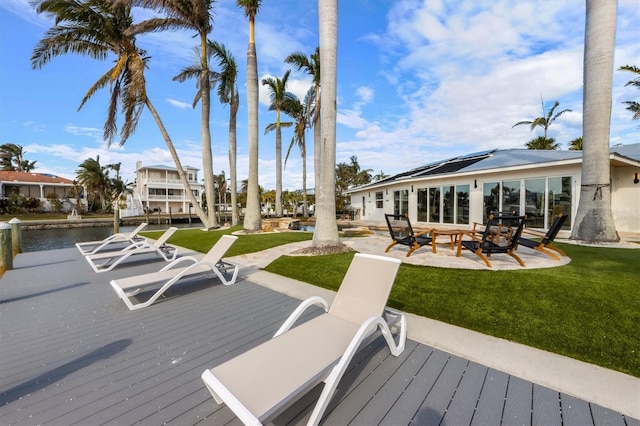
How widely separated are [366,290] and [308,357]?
47.3 inches

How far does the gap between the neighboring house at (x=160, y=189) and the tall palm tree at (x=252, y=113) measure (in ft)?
137

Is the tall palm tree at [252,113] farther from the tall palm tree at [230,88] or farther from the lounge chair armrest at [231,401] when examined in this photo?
the lounge chair armrest at [231,401]

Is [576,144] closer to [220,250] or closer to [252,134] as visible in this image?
[252,134]

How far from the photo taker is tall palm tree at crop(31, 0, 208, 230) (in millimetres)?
13242

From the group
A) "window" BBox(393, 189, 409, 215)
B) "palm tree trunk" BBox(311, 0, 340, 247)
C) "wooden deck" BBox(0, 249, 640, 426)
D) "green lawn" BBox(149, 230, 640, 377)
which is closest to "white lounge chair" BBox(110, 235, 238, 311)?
"wooden deck" BBox(0, 249, 640, 426)

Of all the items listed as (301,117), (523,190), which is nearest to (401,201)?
(523,190)

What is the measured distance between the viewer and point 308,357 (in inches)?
85.7

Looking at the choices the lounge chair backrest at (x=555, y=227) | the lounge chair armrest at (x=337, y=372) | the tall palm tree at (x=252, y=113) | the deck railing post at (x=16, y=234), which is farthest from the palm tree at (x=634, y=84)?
the deck railing post at (x=16, y=234)

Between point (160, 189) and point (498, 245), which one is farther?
point (160, 189)

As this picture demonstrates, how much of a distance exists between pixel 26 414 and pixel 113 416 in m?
0.71

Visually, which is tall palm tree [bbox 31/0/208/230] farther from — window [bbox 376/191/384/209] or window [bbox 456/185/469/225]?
window [bbox 456/185/469/225]

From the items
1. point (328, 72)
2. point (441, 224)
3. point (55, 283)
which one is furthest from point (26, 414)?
point (441, 224)

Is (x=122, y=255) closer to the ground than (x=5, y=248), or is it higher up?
closer to the ground

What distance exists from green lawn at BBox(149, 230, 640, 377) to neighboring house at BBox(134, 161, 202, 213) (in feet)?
175
